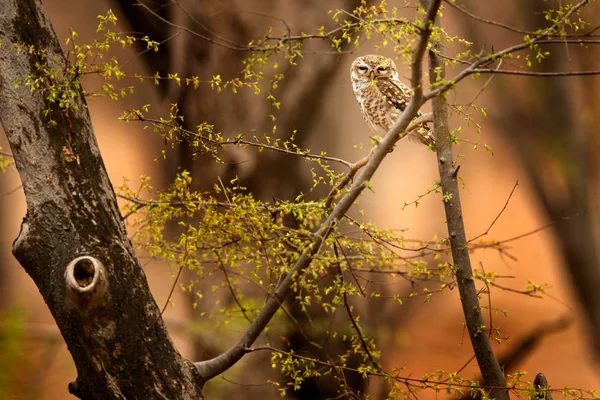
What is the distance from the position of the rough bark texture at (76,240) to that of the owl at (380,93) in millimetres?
797

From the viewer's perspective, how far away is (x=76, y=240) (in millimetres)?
1098

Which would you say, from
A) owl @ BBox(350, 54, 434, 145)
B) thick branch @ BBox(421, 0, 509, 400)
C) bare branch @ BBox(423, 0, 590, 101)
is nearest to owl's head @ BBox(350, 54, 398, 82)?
owl @ BBox(350, 54, 434, 145)

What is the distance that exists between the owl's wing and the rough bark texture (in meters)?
0.81

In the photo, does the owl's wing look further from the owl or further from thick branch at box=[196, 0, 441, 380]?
thick branch at box=[196, 0, 441, 380]

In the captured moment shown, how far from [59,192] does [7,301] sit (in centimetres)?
186

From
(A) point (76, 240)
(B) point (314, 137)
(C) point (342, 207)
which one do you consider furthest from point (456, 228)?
(B) point (314, 137)

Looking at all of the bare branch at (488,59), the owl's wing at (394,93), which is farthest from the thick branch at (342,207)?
the owl's wing at (394,93)

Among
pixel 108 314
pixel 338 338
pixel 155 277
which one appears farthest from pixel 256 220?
pixel 155 277

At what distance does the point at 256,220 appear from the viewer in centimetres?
122

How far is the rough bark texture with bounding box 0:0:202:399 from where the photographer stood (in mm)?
1096

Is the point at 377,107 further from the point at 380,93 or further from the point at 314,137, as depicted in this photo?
the point at 314,137

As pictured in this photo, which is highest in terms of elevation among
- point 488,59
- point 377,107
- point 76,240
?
point 377,107

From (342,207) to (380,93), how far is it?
72 centimetres

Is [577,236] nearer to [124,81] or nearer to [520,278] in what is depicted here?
[520,278]
